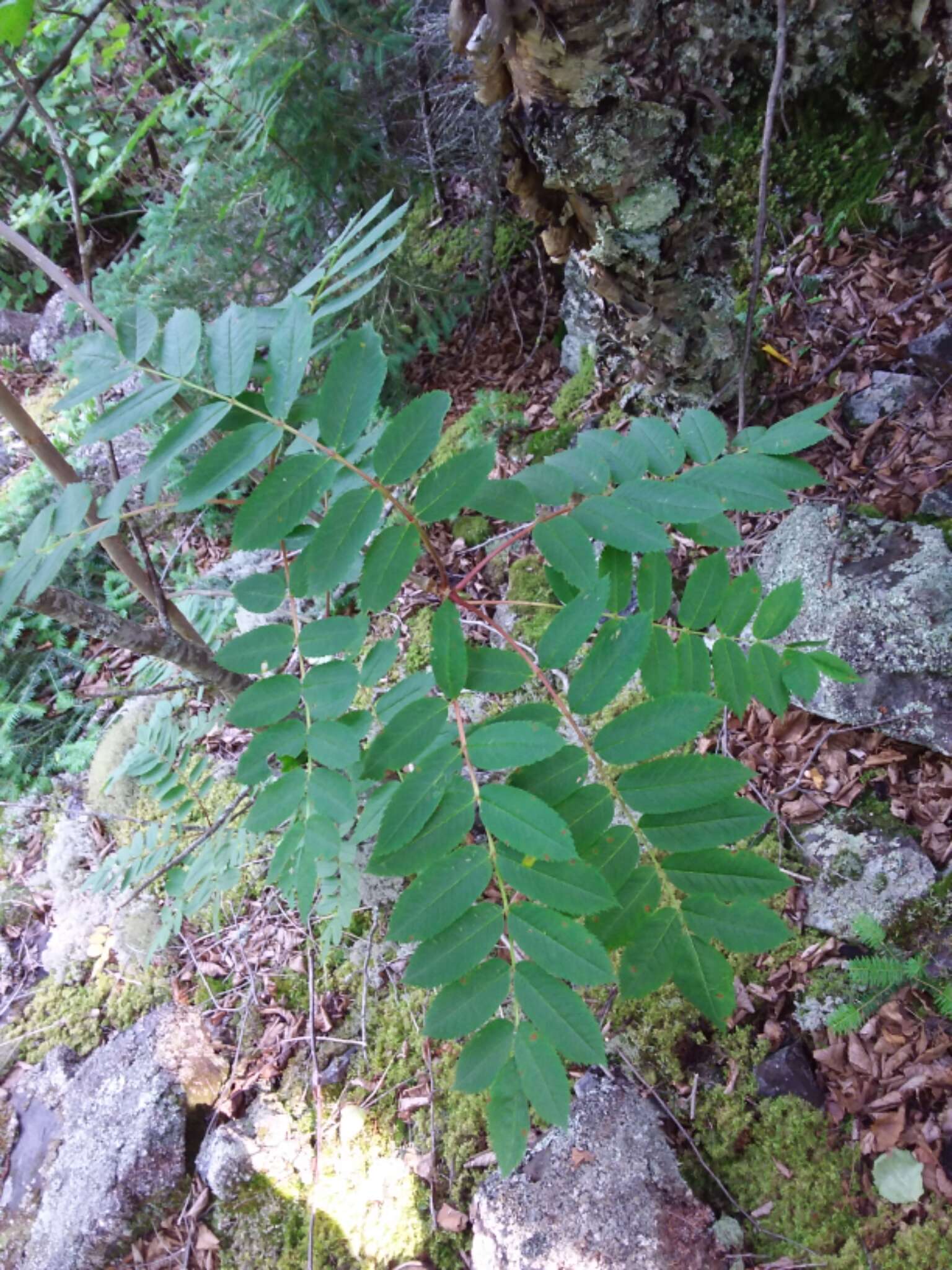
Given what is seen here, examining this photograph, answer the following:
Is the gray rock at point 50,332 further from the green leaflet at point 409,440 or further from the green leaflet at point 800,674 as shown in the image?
the green leaflet at point 800,674

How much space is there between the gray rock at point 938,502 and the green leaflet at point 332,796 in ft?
6.20

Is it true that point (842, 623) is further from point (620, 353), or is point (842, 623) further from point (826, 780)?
point (620, 353)

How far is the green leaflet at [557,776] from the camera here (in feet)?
3.59

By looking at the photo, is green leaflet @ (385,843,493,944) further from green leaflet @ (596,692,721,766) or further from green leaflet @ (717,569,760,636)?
green leaflet @ (717,569,760,636)

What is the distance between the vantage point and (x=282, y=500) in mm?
1055

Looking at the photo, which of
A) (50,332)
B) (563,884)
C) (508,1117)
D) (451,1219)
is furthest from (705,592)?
(50,332)

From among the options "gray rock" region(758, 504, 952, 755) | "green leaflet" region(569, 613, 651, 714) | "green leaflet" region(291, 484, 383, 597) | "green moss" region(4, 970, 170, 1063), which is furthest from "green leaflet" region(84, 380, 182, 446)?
"green moss" region(4, 970, 170, 1063)

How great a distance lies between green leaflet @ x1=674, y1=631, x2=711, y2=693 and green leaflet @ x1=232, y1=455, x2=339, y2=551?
0.64m

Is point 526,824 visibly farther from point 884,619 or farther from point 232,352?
point 884,619

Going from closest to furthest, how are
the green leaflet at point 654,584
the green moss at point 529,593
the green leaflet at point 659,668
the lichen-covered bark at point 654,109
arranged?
the green leaflet at point 659,668
the green leaflet at point 654,584
the lichen-covered bark at point 654,109
the green moss at point 529,593

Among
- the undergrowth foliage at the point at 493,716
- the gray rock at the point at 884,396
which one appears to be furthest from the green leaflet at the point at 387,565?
the gray rock at the point at 884,396

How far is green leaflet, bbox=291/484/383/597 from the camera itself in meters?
1.07

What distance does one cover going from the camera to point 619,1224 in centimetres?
160

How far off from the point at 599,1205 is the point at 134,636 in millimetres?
1554
